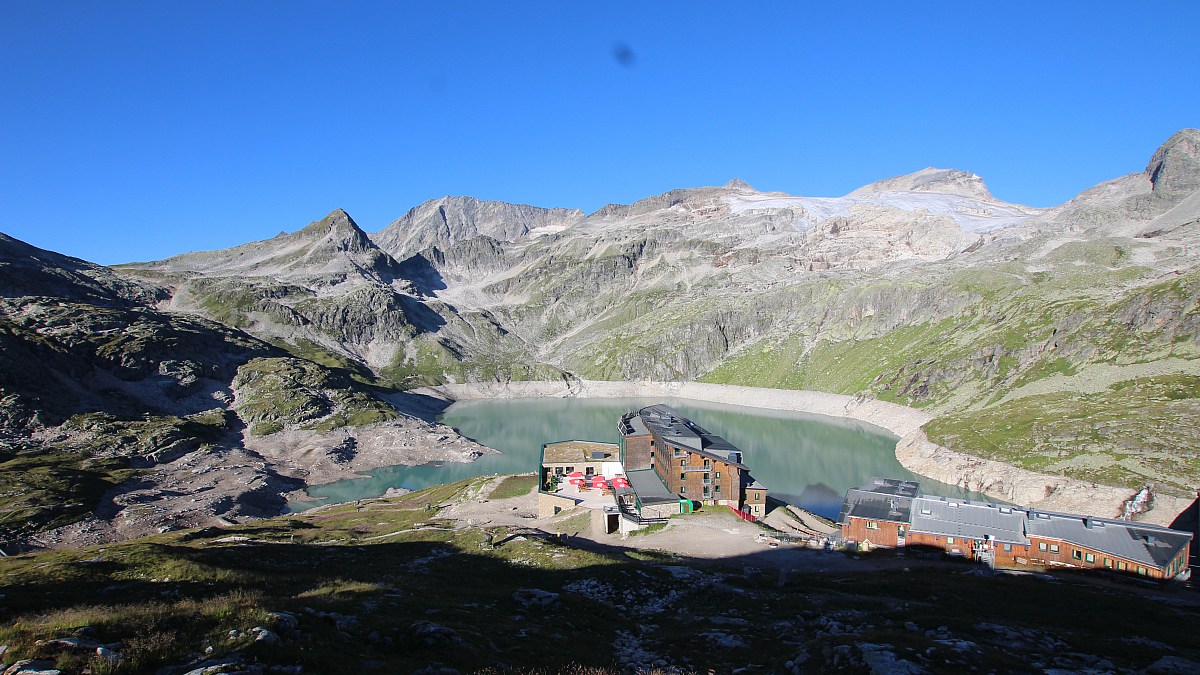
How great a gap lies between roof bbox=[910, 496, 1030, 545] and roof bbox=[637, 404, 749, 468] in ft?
57.5

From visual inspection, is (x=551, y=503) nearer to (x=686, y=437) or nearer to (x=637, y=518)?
(x=637, y=518)

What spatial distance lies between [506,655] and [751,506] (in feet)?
162

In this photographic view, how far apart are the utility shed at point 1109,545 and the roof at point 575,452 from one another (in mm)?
45608

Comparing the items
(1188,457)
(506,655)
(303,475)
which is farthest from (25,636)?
(303,475)

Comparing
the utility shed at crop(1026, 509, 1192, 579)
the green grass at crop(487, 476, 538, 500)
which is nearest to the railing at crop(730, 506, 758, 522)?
the utility shed at crop(1026, 509, 1192, 579)

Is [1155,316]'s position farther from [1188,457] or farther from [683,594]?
[683,594]

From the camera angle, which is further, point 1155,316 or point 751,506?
point 1155,316

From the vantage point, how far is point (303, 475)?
349ft

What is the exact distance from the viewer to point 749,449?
4631 inches

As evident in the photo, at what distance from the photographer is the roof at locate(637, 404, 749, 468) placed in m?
60.0

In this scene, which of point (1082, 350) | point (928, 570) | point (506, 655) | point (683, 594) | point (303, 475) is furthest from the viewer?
point (1082, 350)

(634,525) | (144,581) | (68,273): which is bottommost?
(634,525)

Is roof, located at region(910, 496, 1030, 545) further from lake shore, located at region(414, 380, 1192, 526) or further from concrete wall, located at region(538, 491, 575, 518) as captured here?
Result: concrete wall, located at region(538, 491, 575, 518)

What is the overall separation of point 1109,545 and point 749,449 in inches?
3013
